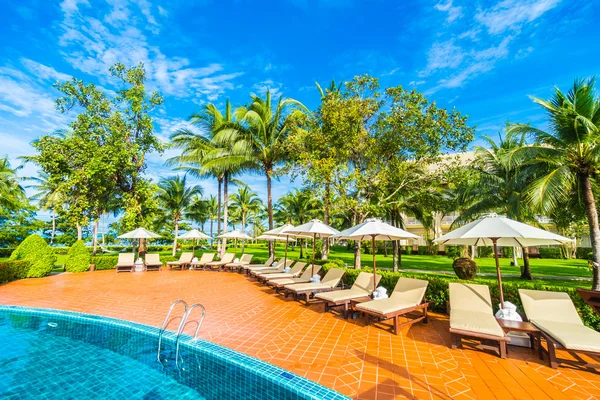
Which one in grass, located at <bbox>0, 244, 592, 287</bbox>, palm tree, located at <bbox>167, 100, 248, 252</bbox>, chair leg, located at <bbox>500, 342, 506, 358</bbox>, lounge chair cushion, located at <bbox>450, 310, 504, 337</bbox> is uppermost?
palm tree, located at <bbox>167, 100, 248, 252</bbox>

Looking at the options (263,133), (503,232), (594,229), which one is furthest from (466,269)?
(263,133)

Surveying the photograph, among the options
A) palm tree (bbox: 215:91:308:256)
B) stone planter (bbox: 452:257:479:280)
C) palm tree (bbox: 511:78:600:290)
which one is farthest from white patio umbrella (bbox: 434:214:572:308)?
palm tree (bbox: 215:91:308:256)

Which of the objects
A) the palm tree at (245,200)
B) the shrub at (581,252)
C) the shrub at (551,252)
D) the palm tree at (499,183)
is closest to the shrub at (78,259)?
the palm tree at (245,200)

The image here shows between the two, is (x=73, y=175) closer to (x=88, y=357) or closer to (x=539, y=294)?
(x=88, y=357)

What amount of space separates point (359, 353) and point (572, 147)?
1019cm

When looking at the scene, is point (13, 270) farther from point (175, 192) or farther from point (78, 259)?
point (175, 192)

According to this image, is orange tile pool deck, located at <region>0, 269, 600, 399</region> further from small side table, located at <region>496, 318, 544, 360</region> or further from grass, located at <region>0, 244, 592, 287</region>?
grass, located at <region>0, 244, 592, 287</region>

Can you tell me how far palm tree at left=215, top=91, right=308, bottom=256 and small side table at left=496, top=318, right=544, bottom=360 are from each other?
13.5 metres

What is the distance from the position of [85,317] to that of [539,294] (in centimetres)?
961

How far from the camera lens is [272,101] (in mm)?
18484

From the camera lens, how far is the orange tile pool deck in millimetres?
3209

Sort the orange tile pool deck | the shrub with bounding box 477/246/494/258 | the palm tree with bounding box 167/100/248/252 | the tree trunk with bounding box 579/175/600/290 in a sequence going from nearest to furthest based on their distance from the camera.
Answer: the orange tile pool deck → the tree trunk with bounding box 579/175/600/290 → the palm tree with bounding box 167/100/248/252 → the shrub with bounding box 477/246/494/258

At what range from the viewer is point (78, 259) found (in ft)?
48.8

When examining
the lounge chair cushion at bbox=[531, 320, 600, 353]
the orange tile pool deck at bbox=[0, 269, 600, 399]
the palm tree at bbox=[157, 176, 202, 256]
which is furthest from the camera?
the palm tree at bbox=[157, 176, 202, 256]
